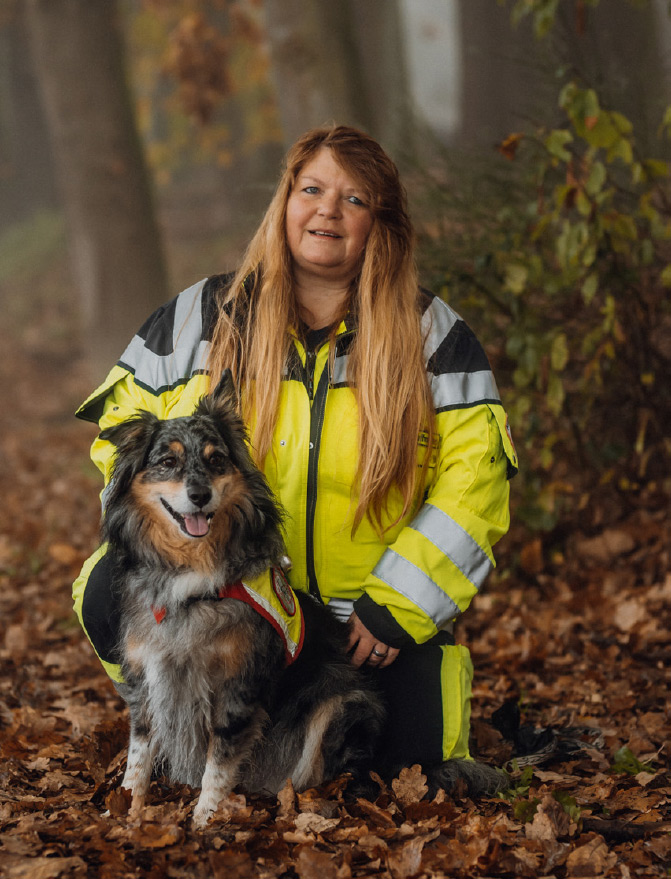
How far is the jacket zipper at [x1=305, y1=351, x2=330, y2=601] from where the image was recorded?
3.29 meters

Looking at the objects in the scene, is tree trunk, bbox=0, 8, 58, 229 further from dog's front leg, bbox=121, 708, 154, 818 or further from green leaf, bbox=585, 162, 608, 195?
dog's front leg, bbox=121, 708, 154, 818

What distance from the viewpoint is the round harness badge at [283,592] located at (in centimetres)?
295

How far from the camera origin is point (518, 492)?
527 centimetres

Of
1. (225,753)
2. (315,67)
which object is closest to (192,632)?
(225,753)

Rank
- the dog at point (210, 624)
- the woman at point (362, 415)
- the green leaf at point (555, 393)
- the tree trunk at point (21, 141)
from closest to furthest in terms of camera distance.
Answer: the dog at point (210, 624) → the woman at point (362, 415) → the green leaf at point (555, 393) → the tree trunk at point (21, 141)

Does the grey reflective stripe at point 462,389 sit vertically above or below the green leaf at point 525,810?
above

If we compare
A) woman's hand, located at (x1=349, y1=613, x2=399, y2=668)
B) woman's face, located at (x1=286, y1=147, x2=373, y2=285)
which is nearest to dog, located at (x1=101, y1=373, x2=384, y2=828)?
woman's hand, located at (x1=349, y1=613, x2=399, y2=668)

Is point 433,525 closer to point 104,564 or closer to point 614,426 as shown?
point 104,564

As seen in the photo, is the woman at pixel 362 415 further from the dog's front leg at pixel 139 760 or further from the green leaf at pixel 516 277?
the green leaf at pixel 516 277

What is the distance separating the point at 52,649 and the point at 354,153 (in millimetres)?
3240

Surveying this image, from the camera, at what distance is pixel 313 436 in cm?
329

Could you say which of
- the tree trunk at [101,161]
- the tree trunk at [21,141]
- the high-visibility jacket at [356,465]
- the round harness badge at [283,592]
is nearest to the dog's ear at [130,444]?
the high-visibility jacket at [356,465]

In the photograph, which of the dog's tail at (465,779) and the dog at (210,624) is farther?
the dog's tail at (465,779)

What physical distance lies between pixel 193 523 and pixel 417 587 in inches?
33.6
